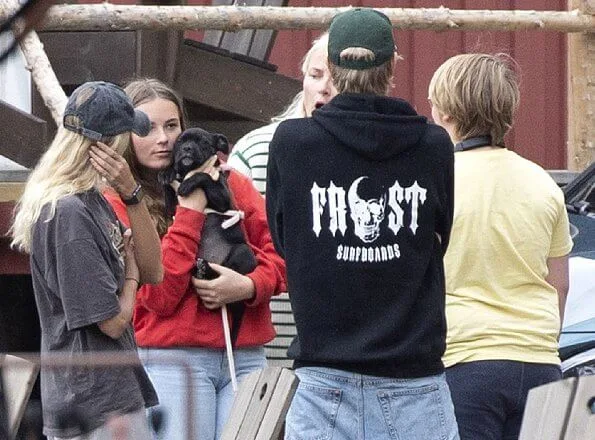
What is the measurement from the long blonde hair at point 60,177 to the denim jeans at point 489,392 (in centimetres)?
115

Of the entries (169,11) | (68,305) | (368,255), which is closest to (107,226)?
(68,305)

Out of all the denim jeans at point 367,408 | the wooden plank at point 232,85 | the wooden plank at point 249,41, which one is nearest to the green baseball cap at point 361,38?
the denim jeans at point 367,408

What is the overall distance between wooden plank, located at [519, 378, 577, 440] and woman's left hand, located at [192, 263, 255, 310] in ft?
4.55

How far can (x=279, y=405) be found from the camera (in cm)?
311

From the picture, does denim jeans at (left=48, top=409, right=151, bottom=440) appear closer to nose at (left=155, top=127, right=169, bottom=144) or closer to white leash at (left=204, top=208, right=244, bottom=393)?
white leash at (left=204, top=208, right=244, bottom=393)

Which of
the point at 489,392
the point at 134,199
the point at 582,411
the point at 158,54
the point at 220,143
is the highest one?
the point at 158,54

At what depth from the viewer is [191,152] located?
13.9 feet

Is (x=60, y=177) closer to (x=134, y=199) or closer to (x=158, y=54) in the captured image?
(x=134, y=199)

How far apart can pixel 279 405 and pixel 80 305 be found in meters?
0.82

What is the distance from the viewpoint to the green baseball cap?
338 centimetres

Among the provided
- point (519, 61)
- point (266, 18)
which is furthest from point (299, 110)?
point (519, 61)

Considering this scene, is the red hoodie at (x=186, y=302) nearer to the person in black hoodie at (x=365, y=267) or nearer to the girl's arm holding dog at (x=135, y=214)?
the girl's arm holding dog at (x=135, y=214)

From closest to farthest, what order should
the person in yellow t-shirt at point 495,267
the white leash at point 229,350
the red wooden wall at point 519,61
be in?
1. the person in yellow t-shirt at point 495,267
2. the white leash at point 229,350
3. the red wooden wall at point 519,61

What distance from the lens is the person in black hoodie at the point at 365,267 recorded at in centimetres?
326
